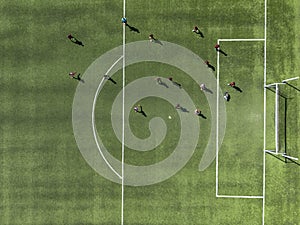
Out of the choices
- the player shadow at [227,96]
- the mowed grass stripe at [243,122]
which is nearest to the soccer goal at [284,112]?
the mowed grass stripe at [243,122]

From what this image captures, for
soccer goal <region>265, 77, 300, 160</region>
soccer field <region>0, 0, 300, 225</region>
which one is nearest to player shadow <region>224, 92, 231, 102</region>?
soccer field <region>0, 0, 300, 225</region>

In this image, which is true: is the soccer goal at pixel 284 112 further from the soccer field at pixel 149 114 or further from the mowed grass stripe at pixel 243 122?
the mowed grass stripe at pixel 243 122

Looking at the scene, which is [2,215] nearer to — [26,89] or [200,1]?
[26,89]

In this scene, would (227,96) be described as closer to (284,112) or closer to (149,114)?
(284,112)

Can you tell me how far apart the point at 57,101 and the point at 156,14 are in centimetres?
513

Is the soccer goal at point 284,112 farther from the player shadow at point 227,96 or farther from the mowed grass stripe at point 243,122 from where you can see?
the player shadow at point 227,96

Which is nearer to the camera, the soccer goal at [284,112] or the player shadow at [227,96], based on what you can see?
the soccer goal at [284,112]

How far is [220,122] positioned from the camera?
43.5 feet

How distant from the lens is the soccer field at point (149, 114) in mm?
13094

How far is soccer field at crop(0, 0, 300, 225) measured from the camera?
1309 cm

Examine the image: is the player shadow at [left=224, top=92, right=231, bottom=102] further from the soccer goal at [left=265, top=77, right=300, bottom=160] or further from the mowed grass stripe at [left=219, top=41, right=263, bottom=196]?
the soccer goal at [left=265, top=77, right=300, bottom=160]

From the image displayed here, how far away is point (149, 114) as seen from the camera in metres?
13.5

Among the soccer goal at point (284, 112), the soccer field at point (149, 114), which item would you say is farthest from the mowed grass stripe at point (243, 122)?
the soccer goal at point (284, 112)

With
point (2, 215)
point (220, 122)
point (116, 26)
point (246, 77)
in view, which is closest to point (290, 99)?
point (246, 77)
